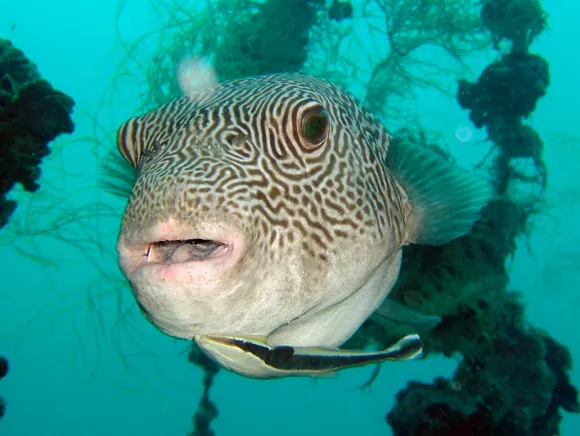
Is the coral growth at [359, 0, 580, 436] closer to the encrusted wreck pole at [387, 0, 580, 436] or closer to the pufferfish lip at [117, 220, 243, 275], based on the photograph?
the encrusted wreck pole at [387, 0, 580, 436]

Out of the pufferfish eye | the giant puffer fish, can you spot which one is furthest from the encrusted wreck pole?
the pufferfish eye

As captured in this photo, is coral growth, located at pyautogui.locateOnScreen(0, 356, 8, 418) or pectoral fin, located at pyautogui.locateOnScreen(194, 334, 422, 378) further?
coral growth, located at pyautogui.locateOnScreen(0, 356, 8, 418)

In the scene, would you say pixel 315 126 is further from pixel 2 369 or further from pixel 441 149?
pixel 441 149

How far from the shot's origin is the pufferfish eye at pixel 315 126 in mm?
2512

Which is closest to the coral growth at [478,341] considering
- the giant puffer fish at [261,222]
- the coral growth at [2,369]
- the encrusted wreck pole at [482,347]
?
the encrusted wreck pole at [482,347]

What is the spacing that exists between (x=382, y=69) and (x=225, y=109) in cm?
763

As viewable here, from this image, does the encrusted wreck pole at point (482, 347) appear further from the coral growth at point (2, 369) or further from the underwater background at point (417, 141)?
the coral growth at point (2, 369)

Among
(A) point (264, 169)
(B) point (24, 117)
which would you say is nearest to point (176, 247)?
(A) point (264, 169)

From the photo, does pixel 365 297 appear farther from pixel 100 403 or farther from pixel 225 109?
pixel 100 403

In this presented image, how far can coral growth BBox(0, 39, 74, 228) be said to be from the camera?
172 inches

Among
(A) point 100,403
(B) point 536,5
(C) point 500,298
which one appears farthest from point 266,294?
(A) point 100,403

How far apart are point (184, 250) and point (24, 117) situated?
3.25m

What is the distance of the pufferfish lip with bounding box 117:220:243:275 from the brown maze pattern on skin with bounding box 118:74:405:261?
0.06 metres

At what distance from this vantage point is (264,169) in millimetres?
2342
